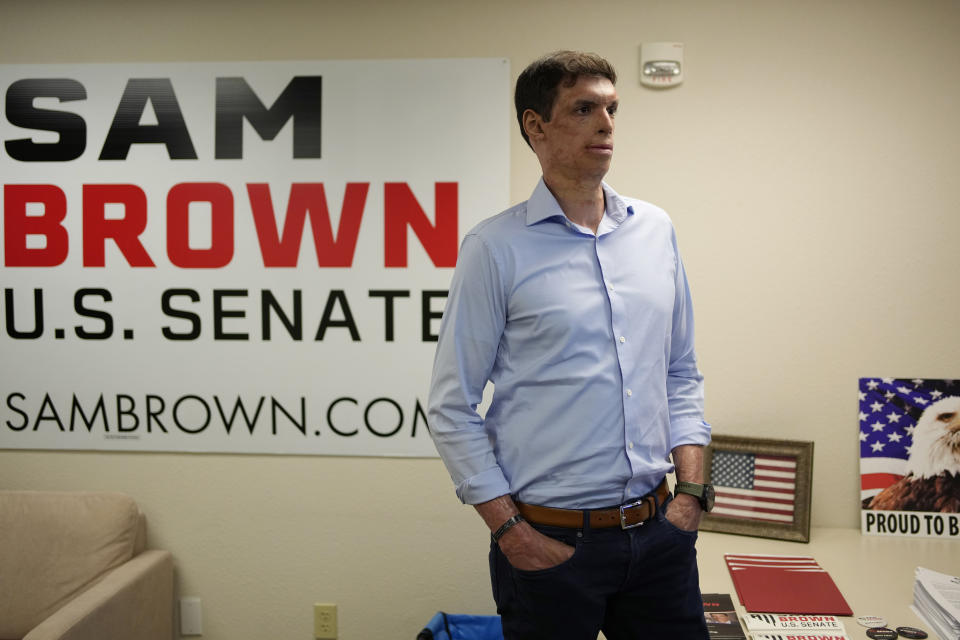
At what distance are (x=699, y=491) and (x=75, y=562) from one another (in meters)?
2.02

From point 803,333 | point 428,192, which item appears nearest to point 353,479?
point 428,192

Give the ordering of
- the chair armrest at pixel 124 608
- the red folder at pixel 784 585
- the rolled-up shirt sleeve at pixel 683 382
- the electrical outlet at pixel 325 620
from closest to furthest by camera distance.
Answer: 1. the rolled-up shirt sleeve at pixel 683 382
2. the red folder at pixel 784 585
3. the chair armrest at pixel 124 608
4. the electrical outlet at pixel 325 620

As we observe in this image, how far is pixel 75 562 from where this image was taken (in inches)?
91.3

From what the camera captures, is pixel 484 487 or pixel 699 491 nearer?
pixel 484 487

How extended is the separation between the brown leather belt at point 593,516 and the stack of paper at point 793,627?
609mm

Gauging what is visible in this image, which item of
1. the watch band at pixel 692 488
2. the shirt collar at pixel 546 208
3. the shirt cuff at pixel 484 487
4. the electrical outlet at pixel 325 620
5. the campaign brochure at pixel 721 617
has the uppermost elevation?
the shirt collar at pixel 546 208

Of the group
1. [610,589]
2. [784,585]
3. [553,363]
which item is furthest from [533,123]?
[784,585]

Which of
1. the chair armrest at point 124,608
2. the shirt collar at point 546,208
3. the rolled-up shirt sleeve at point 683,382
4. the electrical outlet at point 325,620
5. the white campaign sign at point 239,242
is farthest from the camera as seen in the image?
the electrical outlet at point 325,620

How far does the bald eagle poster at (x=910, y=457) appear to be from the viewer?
228 centimetres

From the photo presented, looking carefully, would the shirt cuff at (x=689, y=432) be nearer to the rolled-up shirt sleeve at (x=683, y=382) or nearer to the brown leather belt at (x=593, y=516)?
the rolled-up shirt sleeve at (x=683, y=382)

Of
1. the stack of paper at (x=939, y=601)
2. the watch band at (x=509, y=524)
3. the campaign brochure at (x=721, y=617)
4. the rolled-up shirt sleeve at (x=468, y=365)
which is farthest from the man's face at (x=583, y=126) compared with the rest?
the stack of paper at (x=939, y=601)

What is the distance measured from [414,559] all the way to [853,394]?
5.21 ft

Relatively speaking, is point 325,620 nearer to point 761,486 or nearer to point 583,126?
point 761,486

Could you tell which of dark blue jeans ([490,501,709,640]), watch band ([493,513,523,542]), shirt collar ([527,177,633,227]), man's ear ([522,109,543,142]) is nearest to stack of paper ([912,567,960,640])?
dark blue jeans ([490,501,709,640])
